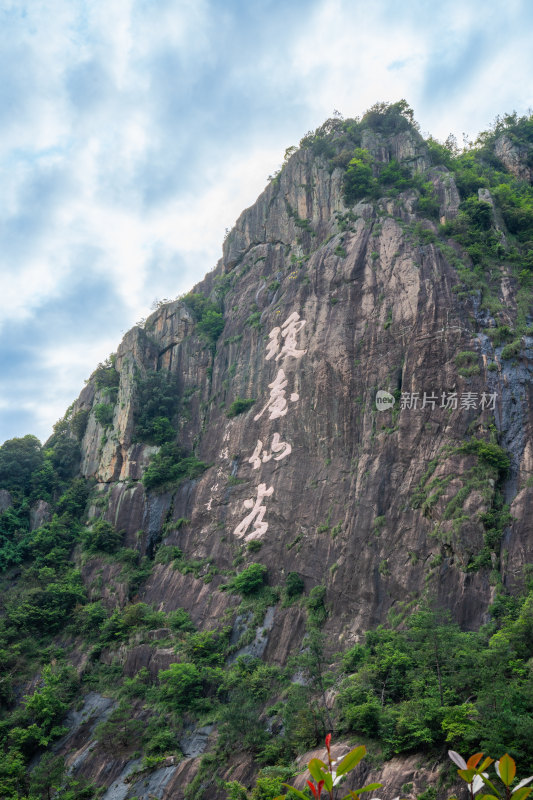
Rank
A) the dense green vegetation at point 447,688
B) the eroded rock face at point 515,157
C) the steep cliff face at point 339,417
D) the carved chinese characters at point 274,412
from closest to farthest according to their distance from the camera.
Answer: the dense green vegetation at point 447,688
the steep cliff face at point 339,417
the carved chinese characters at point 274,412
the eroded rock face at point 515,157

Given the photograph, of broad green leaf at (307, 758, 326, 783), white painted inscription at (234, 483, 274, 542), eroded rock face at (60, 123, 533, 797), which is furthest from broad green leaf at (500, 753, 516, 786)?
white painted inscription at (234, 483, 274, 542)

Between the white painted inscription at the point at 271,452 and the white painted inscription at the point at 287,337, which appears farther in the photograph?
the white painted inscription at the point at 287,337

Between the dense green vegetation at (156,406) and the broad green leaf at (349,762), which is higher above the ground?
the dense green vegetation at (156,406)

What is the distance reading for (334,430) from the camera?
2070 centimetres

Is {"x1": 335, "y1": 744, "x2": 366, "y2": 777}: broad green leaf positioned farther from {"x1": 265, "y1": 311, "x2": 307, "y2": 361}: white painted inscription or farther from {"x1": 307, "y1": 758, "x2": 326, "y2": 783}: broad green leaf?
{"x1": 265, "y1": 311, "x2": 307, "y2": 361}: white painted inscription

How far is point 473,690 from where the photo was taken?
1075cm

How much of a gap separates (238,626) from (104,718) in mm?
5227

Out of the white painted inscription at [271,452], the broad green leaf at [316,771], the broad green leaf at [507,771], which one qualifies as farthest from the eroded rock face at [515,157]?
the broad green leaf at [316,771]

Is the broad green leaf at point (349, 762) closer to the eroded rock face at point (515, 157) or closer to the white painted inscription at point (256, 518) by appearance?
the white painted inscription at point (256, 518)

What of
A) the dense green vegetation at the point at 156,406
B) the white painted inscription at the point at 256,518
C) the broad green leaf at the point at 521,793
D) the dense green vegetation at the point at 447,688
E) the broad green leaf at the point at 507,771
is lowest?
the dense green vegetation at the point at 447,688

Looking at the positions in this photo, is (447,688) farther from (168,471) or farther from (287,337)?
(168,471)

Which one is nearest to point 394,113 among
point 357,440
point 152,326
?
point 152,326

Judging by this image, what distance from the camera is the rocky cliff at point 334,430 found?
625 inches

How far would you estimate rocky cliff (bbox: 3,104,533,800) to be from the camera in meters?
15.9
